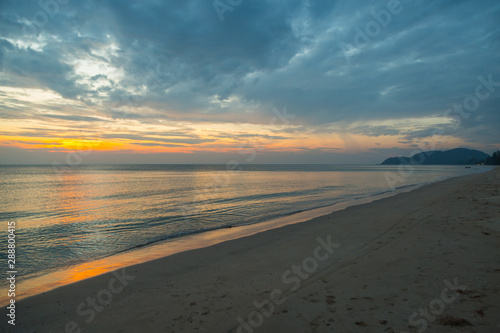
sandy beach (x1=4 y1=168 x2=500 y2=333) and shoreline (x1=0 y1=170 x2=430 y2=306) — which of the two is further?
shoreline (x1=0 y1=170 x2=430 y2=306)

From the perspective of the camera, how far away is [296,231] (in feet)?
47.0

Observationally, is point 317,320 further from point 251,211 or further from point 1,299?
point 251,211

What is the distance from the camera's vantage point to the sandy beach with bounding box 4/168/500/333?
16.5 ft

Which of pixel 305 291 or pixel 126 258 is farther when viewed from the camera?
pixel 126 258

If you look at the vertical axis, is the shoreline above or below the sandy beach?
below

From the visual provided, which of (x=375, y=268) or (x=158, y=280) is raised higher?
(x=375, y=268)

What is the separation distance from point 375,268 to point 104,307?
304 inches

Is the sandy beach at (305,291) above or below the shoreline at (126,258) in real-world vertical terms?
above

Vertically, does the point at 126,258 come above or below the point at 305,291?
below

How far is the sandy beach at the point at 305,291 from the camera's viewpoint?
502 centimetres

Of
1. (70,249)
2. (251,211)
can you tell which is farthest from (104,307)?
(251,211)

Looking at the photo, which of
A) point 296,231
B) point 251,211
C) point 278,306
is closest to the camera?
point 278,306

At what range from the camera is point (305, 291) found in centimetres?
635

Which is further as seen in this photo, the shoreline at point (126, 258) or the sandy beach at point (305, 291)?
the shoreline at point (126, 258)
